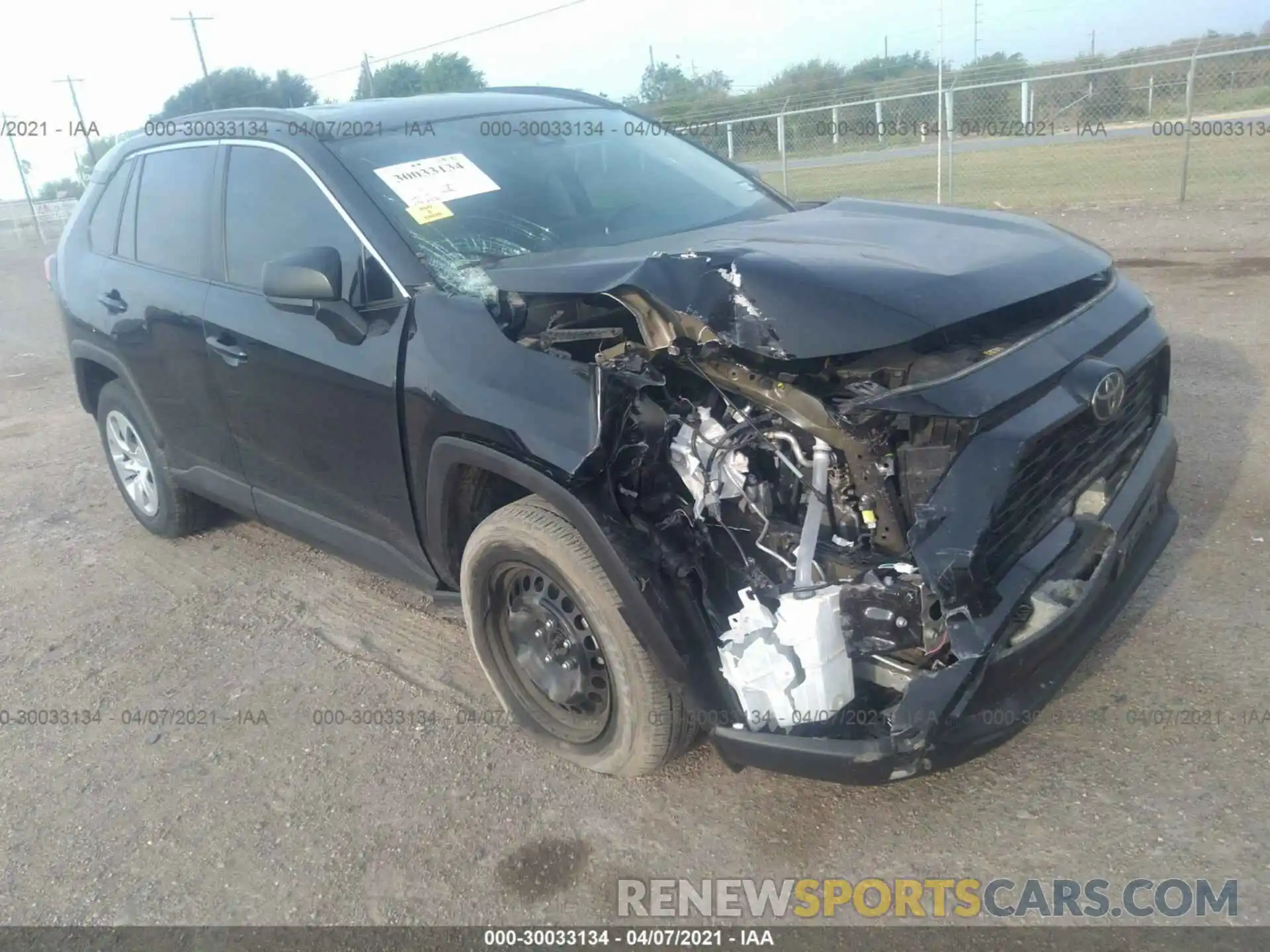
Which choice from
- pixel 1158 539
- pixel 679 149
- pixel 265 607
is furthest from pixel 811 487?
pixel 265 607

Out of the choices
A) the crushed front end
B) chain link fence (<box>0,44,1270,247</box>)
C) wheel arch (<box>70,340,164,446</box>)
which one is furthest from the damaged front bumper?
chain link fence (<box>0,44,1270,247</box>)

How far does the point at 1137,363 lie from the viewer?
2869 millimetres

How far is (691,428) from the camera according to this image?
2689 mm

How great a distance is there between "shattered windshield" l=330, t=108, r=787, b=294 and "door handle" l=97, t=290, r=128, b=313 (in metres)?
1.60

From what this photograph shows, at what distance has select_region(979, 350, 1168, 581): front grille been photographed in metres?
2.38

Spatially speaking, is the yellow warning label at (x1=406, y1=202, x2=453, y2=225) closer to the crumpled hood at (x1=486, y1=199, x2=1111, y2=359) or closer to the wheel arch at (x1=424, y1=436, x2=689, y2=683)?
the crumpled hood at (x1=486, y1=199, x2=1111, y2=359)

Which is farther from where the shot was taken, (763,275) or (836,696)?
(763,275)

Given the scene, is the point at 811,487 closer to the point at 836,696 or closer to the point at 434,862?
the point at 836,696

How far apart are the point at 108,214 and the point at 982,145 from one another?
71.6 feet

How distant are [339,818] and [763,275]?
80.0 inches

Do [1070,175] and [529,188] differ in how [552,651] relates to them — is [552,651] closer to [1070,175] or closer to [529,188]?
[529,188]

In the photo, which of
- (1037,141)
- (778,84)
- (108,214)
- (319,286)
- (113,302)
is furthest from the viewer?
(778,84)

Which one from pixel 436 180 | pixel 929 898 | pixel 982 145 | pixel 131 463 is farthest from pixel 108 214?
pixel 982 145

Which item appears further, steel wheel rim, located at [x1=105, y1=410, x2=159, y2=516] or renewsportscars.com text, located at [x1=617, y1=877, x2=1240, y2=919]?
steel wheel rim, located at [x1=105, y1=410, x2=159, y2=516]
